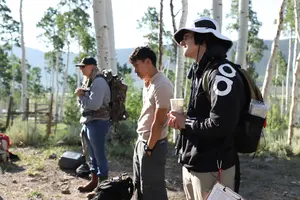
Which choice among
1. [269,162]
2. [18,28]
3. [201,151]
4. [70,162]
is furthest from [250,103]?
[18,28]

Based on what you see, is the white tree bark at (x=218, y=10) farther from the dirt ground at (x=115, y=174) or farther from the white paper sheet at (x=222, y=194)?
the white paper sheet at (x=222, y=194)

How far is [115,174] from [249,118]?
432cm

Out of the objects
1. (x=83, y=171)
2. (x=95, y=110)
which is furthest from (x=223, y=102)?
(x=83, y=171)

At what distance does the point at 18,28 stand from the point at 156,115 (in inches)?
1050

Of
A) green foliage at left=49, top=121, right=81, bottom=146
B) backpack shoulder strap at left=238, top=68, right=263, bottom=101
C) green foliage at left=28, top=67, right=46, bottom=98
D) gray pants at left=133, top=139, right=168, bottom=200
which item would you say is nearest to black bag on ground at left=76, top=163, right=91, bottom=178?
gray pants at left=133, top=139, right=168, bottom=200

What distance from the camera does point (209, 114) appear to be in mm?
2102

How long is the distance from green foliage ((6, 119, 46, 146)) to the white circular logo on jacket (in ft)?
25.6

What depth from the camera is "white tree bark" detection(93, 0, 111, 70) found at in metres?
7.34

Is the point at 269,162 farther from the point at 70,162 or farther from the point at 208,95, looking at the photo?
the point at 208,95

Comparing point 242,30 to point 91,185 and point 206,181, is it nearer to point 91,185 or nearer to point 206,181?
point 91,185

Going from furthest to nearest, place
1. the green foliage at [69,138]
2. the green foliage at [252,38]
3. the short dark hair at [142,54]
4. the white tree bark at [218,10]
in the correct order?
the green foliage at [252,38] → the green foliage at [69,138] → the white tree bark at [218,10] → the short dark hair at [142,54]

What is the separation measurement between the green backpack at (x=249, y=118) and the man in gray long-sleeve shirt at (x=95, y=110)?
2.39 m

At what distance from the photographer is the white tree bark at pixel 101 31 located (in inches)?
289

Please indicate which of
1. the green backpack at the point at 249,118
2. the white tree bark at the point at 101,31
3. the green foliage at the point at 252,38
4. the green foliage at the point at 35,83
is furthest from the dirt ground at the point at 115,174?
the green foliage at the point at 35,83
